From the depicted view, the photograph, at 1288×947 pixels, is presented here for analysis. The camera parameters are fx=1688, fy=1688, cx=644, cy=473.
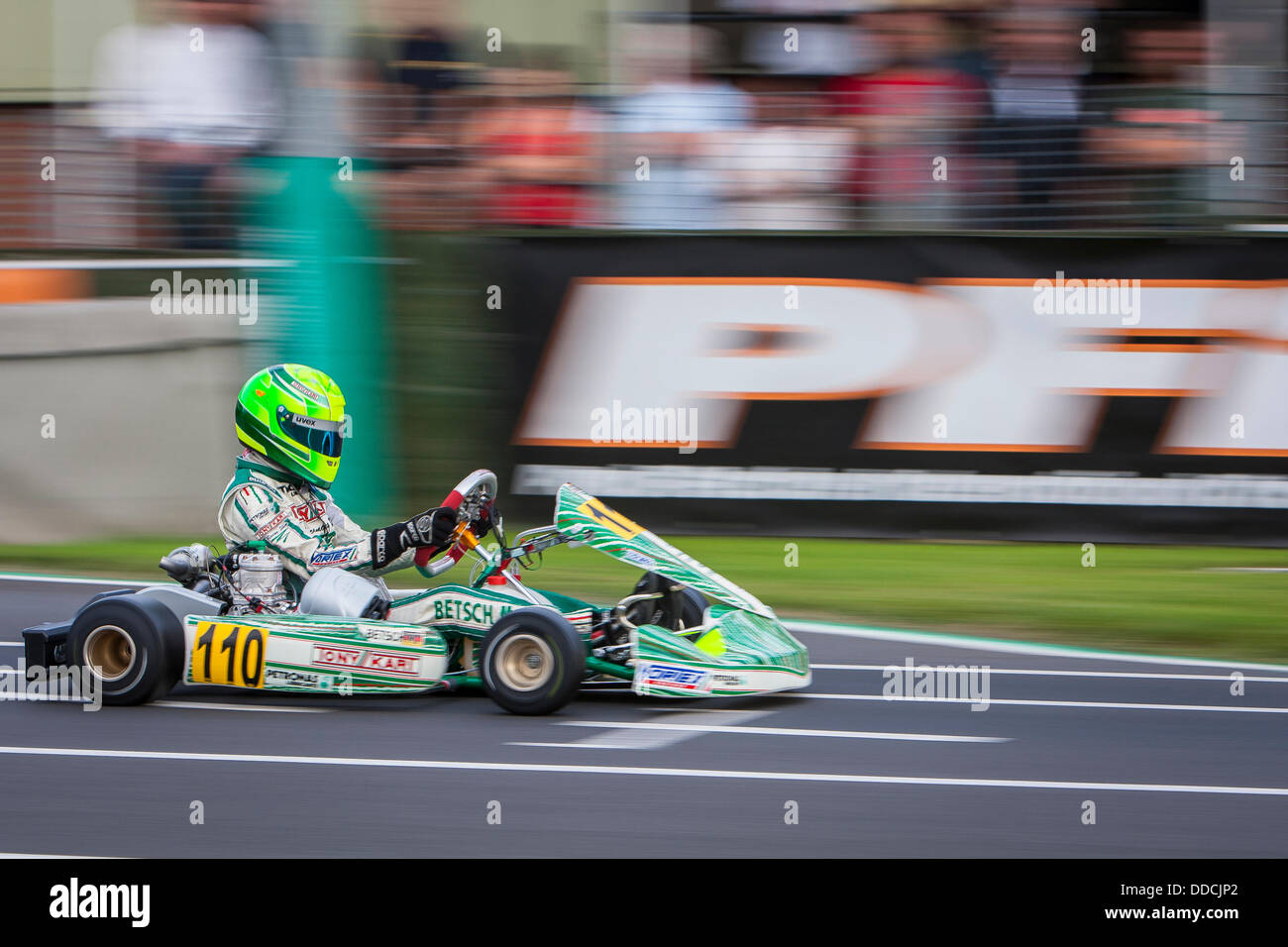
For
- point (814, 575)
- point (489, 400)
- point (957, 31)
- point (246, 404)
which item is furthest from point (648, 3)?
point (246, 404)

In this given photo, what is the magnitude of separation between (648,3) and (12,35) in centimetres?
624

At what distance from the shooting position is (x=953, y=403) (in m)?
10.2

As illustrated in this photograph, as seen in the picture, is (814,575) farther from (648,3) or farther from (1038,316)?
(648,3)

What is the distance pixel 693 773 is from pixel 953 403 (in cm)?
520

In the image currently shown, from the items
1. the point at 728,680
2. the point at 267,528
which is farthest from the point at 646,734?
the point at 267,528

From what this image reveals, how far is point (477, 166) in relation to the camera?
35.7 feet

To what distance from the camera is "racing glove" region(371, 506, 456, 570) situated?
6230 mm

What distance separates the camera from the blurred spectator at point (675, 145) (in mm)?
10633

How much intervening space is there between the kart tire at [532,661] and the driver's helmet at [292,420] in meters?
1.04

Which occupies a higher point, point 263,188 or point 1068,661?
point 263,188

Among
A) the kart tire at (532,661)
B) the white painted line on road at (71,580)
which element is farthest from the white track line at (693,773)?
the white painted line on road at (71,580)

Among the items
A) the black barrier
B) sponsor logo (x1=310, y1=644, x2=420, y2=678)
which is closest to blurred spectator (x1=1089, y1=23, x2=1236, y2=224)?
the black barrier

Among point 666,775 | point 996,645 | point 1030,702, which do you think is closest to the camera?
point 666,775

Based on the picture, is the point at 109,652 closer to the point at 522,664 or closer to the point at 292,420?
the point at 292,420
